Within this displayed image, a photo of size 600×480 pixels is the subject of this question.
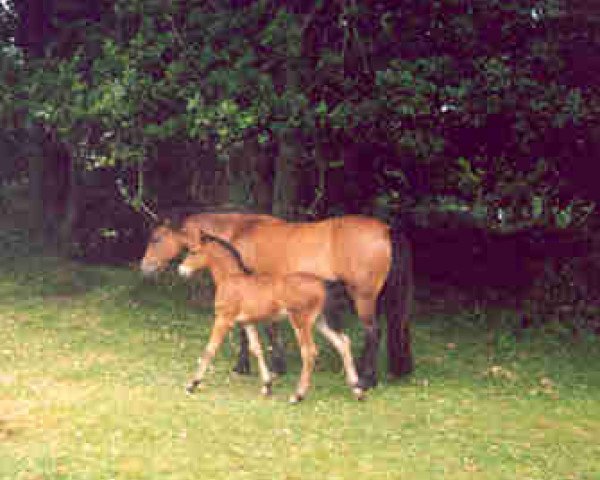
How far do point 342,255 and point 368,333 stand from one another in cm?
91

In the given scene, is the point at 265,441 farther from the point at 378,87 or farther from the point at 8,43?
the point at 8,43

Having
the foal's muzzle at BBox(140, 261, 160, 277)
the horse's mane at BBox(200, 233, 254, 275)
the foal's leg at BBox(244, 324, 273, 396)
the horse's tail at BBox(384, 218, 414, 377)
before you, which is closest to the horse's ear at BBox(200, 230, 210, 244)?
the horse's mane at BBox(200, 233, 254, 275)

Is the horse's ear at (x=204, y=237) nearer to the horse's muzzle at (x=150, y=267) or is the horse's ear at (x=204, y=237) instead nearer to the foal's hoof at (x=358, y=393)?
the horse's muzzle at (x=150, y=267)

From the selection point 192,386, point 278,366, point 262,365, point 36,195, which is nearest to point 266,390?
point 262,365

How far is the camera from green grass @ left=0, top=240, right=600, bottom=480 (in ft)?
22.8

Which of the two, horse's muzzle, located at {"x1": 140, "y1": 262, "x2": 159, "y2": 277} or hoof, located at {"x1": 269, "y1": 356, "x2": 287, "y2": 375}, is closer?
horse's muzzle, located at {"x1": 140, "y1": 262, "x2": 159, "y2": 277}

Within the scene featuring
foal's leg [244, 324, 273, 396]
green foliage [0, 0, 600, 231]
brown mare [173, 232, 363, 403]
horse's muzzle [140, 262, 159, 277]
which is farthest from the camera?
green foliage [0, 0, 600, 231]

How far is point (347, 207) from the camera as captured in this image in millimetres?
14570

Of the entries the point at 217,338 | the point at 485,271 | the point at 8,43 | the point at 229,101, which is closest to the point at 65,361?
the point at 217,338

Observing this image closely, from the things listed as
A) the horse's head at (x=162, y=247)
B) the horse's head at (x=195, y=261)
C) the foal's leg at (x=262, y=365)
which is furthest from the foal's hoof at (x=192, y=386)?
the horse's head at (x=162, y=247)

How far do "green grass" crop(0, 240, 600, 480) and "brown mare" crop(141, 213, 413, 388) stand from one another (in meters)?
0.74

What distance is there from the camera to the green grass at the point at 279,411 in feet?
22.8

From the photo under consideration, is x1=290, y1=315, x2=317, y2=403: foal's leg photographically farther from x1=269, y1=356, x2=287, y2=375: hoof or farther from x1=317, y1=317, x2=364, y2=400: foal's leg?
x1=269, y1=356, x2=287, y2=375: hoof

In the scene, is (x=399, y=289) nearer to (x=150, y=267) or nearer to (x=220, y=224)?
(x=220, y=224)
